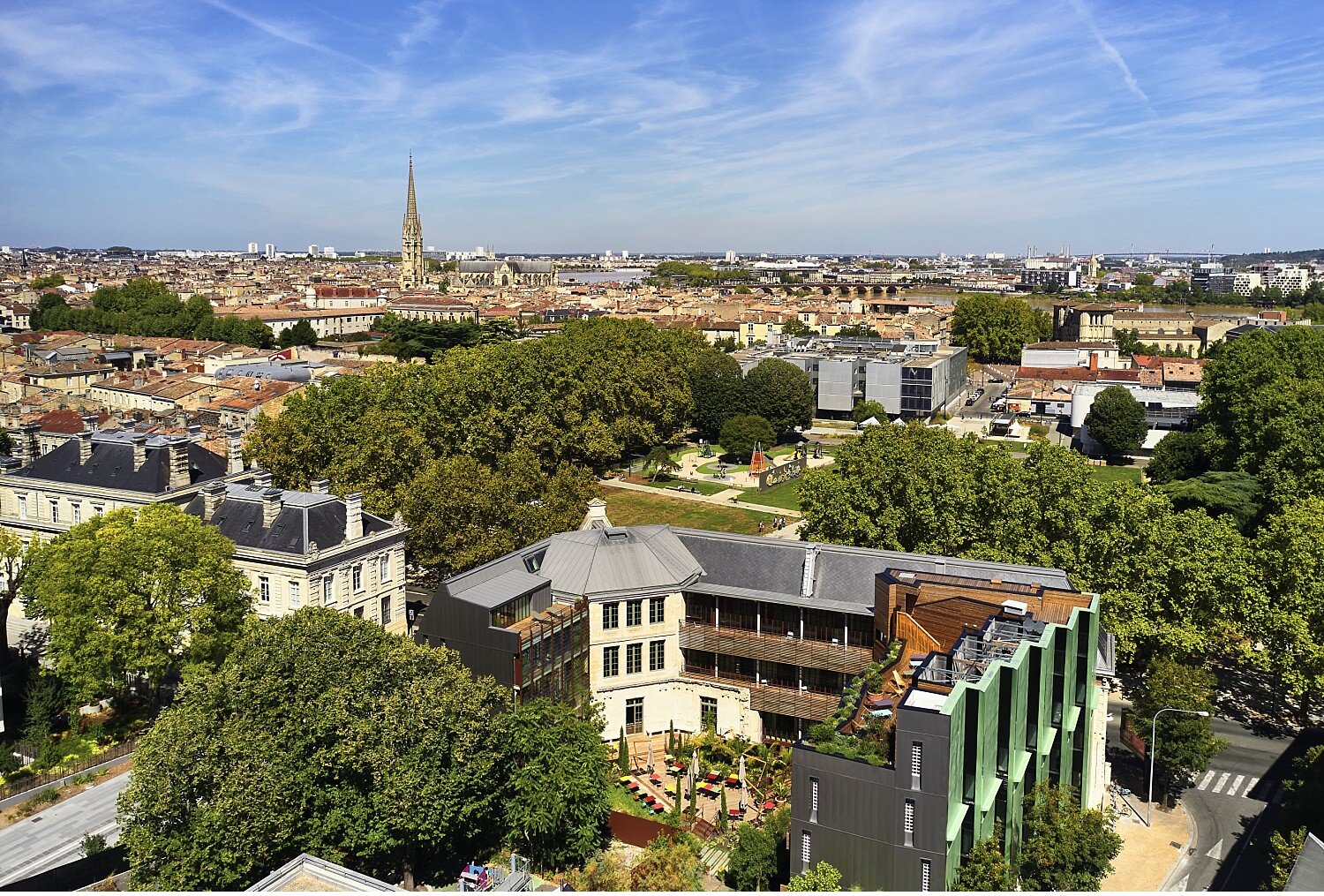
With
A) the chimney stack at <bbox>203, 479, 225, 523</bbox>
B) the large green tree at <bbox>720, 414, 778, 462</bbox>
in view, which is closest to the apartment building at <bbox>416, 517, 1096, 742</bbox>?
the chimney stack at <bbox>203, 479, 225, 523</bbox>

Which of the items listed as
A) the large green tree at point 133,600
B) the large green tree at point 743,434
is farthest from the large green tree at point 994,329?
the large green tree at point 133,600

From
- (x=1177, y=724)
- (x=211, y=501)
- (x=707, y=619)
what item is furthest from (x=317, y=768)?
(x=1177, y=724)

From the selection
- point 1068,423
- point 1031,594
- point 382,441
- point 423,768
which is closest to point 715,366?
point 1068,423

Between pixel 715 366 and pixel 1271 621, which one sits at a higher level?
pixel 715 366

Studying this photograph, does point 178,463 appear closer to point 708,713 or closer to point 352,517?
point 352,517

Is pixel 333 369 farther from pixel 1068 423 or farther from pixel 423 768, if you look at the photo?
pixel 423 768

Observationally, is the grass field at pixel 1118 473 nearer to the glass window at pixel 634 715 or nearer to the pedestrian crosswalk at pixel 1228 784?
the pedestrian crosswalk at pixel 1228 784
